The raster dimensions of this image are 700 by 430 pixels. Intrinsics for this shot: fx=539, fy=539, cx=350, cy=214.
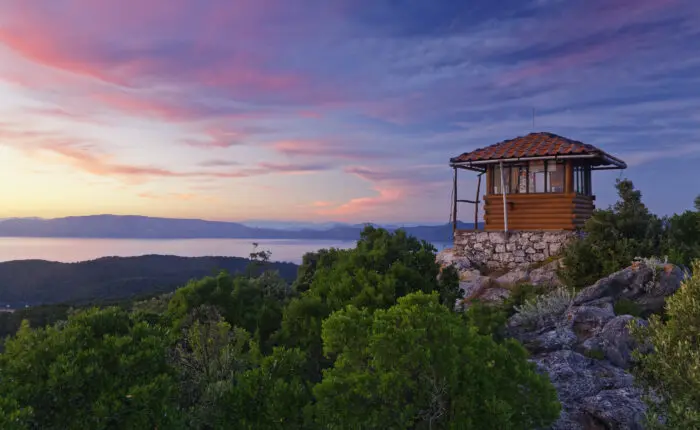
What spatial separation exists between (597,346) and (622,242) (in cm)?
948

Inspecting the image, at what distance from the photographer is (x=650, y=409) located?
9.02 meters

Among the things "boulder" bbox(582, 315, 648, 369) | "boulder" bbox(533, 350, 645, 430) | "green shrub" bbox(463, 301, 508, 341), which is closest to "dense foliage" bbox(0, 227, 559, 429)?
"boulder" bbox(533, 350, 645, 430)

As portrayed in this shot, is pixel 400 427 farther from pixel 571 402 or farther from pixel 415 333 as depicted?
pixel 571 402

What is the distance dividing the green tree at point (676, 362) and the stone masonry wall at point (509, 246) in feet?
50.3

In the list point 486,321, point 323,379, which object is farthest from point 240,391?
point 486,321

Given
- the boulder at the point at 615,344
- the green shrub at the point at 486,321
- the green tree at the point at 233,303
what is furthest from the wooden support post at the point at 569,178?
the green tree at the point at 233,303

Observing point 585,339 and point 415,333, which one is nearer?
point 415,333

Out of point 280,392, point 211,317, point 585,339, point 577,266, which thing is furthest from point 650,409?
point 577,266

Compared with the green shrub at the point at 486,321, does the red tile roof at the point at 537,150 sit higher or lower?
higher

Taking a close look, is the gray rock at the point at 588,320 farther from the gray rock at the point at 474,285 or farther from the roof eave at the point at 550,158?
the roof eave at the point at 550,158

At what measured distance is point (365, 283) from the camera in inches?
497

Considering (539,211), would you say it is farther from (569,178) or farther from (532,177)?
(569,178)

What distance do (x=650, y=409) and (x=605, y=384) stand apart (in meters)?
1.41

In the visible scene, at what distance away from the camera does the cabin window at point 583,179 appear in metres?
27.5
